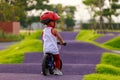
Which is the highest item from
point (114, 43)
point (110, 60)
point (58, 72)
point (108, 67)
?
point (58, 72)

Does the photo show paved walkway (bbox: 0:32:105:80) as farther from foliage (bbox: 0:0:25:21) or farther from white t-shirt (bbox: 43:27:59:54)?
foliage (bbox: 0:0:25:21)

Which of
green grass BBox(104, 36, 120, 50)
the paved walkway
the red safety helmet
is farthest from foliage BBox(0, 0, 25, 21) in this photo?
the red safety helmet

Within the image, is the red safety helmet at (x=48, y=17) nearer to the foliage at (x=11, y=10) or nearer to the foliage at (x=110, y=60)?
the foliage at (x=110, y=60)

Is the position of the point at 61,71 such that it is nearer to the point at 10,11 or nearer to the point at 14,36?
the point at 14,36

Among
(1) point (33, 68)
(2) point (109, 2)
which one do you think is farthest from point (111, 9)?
(1) point (33, 68)

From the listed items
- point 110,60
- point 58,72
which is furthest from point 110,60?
point 58,72

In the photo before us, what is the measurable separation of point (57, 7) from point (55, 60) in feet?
188

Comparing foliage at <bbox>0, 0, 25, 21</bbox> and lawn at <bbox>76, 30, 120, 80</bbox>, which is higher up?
foliage at <bbox>0, 0, 25, 21</bbox>

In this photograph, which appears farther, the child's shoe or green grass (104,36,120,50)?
green grass (104,36,120,50)

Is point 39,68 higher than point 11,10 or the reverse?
the reverse

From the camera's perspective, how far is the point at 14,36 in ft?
133

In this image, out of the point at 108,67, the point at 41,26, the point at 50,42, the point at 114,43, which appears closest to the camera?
the point at 50,42

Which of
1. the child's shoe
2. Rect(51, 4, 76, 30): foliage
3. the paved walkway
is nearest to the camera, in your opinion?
the paved walkway

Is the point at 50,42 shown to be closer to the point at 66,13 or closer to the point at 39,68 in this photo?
the point at 39,68
